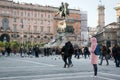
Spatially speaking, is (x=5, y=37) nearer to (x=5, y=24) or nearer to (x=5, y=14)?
(x=5, y=24)

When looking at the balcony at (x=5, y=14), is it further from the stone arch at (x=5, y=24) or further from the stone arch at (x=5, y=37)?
the stone arch at (x=5, y=37)

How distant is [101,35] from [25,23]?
30.0 m

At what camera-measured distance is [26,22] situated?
10450 centimetres

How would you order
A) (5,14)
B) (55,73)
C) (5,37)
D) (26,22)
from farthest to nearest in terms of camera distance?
(26,22) → (5,14) → (5,37) → (55,73)

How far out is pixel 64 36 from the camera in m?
56.0

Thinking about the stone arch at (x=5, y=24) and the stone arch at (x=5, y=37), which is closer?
the stone arch at (x=5, y=37)

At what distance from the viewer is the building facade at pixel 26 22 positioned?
98.7 meters

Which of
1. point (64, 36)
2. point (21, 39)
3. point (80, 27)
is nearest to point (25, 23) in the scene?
point (21, 39)

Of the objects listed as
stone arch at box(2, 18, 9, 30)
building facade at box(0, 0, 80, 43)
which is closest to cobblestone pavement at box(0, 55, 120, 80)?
building facade at box(0, 0, 80, 43)

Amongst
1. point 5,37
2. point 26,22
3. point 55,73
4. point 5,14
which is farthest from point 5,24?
point 55,73

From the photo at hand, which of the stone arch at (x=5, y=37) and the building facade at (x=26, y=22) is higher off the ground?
the building facade at (x=26, y=22)

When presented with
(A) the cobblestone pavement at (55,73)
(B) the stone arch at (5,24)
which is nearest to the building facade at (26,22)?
(B) the stone arch at (5,24)

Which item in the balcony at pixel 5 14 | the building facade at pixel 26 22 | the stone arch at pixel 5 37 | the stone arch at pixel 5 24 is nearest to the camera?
the stone arch at pixel 5 37

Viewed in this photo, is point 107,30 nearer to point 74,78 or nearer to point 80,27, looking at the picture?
point 80,27
